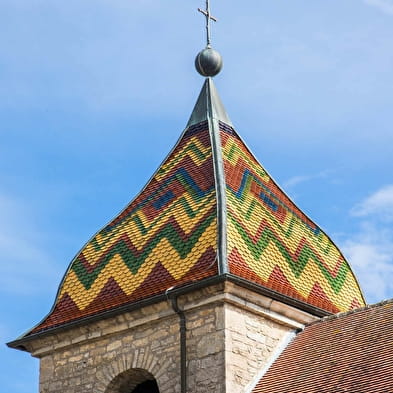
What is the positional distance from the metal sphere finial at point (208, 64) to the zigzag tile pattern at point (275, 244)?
39.3 inches

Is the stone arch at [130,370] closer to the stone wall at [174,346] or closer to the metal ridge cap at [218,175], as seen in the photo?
the stone wall at [174,346]

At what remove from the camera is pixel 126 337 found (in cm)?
1334

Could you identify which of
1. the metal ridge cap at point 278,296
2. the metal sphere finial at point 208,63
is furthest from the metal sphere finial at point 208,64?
the metal ridge cap at point 278,296

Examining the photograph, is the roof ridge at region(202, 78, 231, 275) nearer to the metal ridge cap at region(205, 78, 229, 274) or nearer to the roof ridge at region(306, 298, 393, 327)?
the metal ridge cap at region(205, 78, 229, 274)

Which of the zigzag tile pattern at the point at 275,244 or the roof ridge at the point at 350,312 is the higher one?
the zigzag tile pattern at the point at 275,244

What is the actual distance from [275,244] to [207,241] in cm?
99

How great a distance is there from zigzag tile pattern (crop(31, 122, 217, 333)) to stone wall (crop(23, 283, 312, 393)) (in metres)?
0.24

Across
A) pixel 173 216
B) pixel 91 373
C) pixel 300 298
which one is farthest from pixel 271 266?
pixel 91 373

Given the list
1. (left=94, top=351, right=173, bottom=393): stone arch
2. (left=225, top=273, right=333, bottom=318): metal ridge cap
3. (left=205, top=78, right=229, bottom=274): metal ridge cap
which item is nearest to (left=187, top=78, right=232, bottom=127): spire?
(left=205, top=78, right=229, bottom=274): metal ridge cap

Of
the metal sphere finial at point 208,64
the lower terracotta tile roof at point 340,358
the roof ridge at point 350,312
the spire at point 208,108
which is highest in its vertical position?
the metal sphere finial at point 208,64

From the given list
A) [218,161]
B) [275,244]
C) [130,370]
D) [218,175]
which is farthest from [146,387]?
[218,161]

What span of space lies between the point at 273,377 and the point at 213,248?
1440 millimetres

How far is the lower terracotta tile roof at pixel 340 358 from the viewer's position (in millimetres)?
11688

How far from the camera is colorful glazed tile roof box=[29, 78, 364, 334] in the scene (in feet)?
43.6
